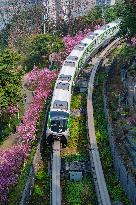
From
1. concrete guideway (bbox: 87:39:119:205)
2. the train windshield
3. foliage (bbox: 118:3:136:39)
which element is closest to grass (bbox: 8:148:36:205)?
the train windshield

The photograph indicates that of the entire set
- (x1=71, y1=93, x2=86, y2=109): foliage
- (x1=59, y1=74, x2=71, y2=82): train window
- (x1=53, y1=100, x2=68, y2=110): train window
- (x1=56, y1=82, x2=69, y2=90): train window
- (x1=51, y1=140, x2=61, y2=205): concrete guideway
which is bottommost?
(x1=51, y1=140, x2=61, y2=205): concrete guideway

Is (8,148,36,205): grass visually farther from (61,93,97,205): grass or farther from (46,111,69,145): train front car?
(61,93,97,205): grass

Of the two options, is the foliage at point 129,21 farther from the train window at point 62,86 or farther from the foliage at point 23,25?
the foliage at point 23,25

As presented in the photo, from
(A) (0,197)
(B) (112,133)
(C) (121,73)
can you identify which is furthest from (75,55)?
(A) (0,197)

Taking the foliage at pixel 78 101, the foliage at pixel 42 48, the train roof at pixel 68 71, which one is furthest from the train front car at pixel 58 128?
the foliage at pixel 42 48

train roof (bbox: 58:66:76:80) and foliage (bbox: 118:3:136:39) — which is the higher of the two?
foliage (bbox: 118:3:136:39)

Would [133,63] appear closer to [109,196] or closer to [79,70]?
[79,70]
